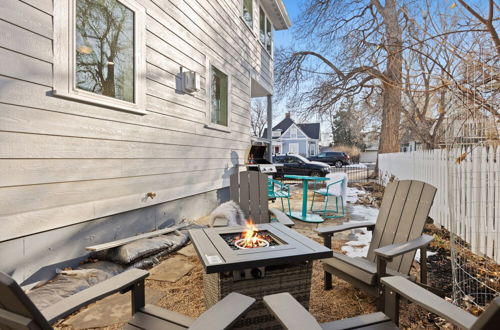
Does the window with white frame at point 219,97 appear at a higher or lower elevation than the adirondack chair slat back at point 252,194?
higher

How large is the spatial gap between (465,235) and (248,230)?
273cm

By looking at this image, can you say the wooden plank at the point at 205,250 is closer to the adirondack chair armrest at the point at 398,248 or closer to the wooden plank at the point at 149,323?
the wooden plank at the point at 149,323

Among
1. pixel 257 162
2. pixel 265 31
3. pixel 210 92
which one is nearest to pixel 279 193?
pixel 210 92

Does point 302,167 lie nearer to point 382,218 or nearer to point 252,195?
point 252,195

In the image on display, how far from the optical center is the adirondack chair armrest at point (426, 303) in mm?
1008

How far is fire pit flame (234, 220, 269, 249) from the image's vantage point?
1.95 m

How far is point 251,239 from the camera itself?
6.78 feet

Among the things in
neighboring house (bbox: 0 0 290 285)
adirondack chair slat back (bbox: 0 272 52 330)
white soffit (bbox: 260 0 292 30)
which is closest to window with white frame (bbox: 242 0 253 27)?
white soffit (bbox: 260 0 292 30)

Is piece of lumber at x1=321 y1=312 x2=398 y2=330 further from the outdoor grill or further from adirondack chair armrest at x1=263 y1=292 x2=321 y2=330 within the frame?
the outdoor grill

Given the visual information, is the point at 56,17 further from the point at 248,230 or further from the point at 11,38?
the point at 248,230

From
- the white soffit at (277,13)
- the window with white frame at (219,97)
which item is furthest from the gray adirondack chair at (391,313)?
the white soffit at (277,13)

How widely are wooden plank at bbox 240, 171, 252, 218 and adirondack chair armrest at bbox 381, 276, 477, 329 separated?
2.22m

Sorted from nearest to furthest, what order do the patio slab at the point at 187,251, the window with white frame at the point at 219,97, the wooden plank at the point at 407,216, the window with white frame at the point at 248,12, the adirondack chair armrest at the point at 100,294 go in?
1. the adirondack chair armrest at the point at 100,294
2. the wooden plank at the point at 407,216
3. the patio slab at the point at 187,251
4. the window with white frame at the point at 219,97
5. the window with white frame at the point at 248,12

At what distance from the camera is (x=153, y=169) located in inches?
153
